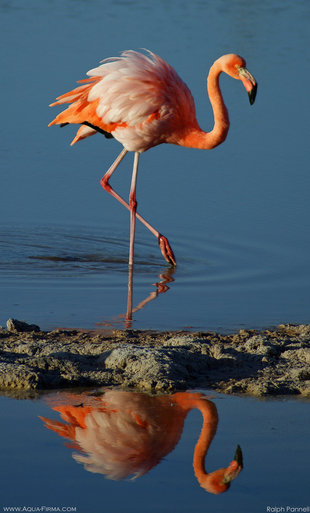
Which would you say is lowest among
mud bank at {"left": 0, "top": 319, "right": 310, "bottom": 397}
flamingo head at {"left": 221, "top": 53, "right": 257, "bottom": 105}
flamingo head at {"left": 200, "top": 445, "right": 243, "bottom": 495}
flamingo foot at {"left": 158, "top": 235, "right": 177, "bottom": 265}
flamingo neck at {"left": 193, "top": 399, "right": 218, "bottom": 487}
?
flamingo head at {"left": 200, "top": 445, "right": 243, "bottom": 495}

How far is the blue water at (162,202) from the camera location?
7.22 m

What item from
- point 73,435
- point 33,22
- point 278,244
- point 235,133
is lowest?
point 73,435

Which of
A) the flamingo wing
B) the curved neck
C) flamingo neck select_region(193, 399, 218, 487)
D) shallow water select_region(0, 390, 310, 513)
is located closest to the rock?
shallow water select_region(0, 390, 310, 513)

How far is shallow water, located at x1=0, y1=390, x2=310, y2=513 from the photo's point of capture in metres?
3.74

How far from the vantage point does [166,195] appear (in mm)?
10070

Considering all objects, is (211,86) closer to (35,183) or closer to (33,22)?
(35,183)

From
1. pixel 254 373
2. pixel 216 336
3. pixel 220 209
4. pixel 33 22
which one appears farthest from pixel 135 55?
pixel 33 22

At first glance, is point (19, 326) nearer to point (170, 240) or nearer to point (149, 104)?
point (149, 104)

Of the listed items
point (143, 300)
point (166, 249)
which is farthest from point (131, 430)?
point (166, 249)

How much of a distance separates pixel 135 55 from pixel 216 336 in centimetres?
331

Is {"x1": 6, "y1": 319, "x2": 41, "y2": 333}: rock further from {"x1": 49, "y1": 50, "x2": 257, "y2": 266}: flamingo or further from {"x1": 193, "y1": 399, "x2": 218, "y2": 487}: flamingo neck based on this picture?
{"x1": 49, "y1": 50, "x2": 257, "y2": 266}: flamingo

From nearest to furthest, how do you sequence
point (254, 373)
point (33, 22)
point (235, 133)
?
point (254, 373) → point (235, 133) → point (33, 22)

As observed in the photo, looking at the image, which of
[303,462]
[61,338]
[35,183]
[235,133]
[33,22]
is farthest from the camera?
[33,22]

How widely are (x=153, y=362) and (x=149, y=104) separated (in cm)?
355
